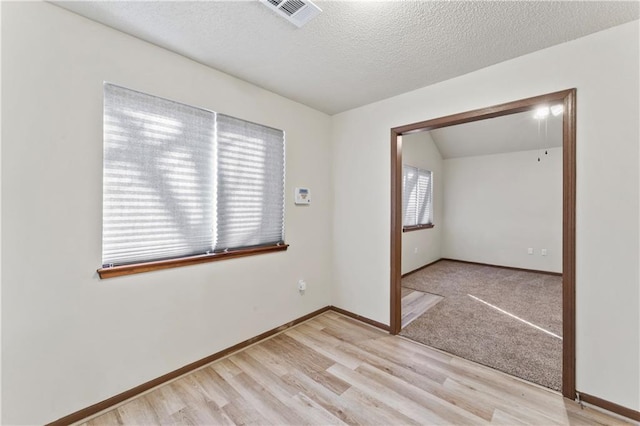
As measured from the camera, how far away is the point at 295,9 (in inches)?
61.7

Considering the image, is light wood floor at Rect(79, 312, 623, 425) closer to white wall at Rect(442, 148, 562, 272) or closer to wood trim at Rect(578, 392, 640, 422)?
wood trim at Rect(578, 392, 640, 422)

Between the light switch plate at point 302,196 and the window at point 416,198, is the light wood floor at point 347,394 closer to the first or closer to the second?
the light switch plate at point 302,196

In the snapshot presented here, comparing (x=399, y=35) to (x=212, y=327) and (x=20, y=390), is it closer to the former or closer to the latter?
(x=212, y=327)

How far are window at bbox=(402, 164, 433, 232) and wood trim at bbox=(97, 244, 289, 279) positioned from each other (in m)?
3.36

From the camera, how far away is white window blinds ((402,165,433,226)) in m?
5.22

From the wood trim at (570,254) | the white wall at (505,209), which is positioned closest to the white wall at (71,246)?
the wood trim at (570,254)

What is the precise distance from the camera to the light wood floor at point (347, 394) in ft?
5.55

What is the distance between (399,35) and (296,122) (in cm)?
146

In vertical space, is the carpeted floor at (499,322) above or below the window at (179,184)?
below

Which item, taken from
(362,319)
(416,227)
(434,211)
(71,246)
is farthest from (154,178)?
(434,211)

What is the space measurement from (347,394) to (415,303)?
2115 millimetres

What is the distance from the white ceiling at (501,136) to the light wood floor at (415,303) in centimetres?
301

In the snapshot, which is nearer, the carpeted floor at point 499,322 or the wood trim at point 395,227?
the carpeted floor at point 499,322

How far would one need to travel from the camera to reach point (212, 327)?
7.53 ft
